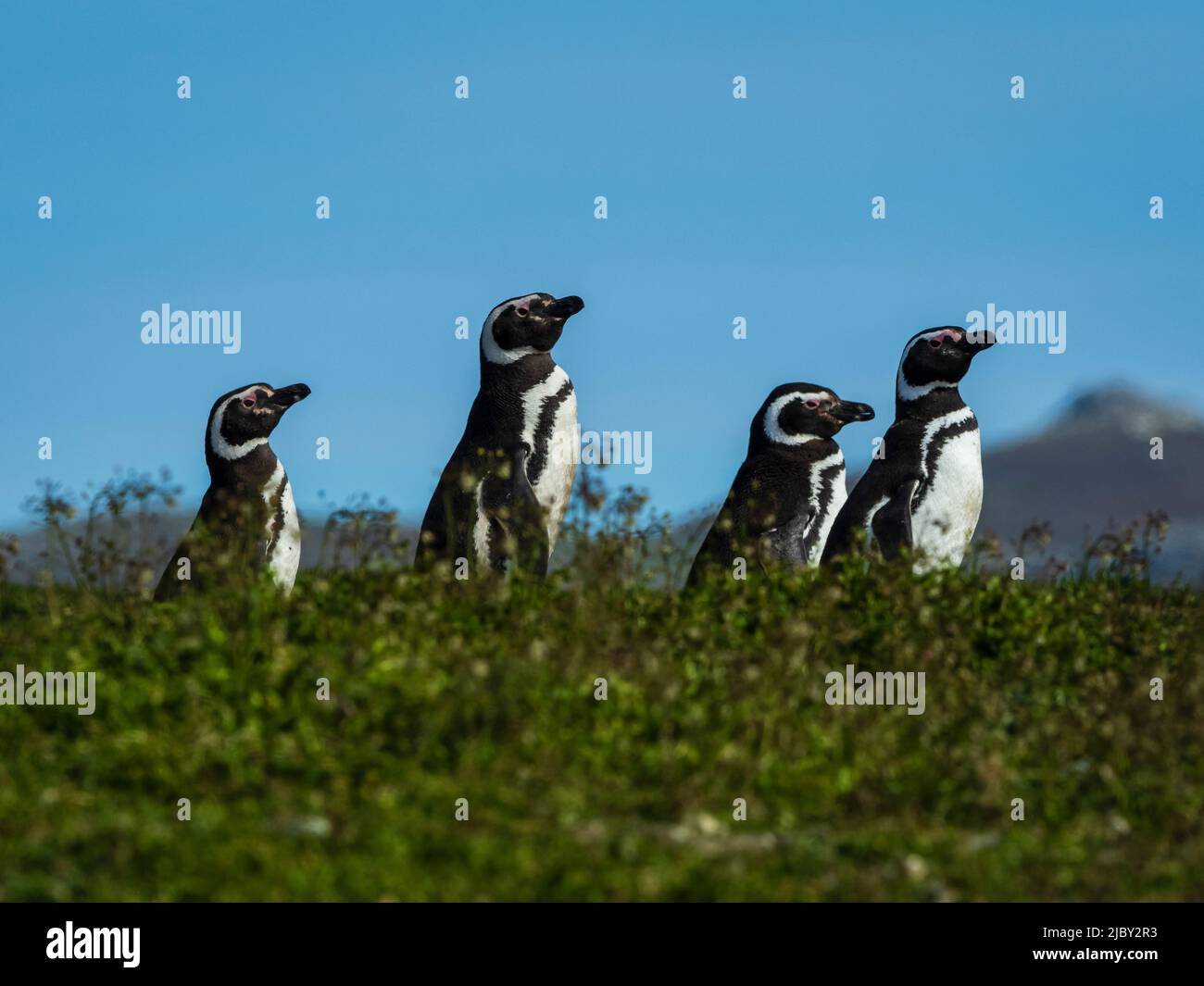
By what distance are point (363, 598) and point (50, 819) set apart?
11.2 ft

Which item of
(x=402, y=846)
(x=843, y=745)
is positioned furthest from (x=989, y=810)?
(x=402, y=846)

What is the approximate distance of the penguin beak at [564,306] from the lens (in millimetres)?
13766

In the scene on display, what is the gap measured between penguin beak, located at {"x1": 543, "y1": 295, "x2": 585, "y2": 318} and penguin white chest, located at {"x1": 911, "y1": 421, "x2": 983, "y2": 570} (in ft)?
10.5

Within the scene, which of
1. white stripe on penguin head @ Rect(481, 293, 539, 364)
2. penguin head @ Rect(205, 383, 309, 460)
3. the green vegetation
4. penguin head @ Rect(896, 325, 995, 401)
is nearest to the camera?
the green vegetation

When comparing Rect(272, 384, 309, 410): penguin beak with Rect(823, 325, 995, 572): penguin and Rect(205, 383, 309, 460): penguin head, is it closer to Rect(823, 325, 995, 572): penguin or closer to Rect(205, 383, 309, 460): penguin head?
Rect(205, 383, 309, 460): penguin head

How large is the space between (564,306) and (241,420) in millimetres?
2847

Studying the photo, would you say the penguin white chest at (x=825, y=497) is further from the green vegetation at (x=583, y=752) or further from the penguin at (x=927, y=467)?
the green vegetation at (x=583, y=752)

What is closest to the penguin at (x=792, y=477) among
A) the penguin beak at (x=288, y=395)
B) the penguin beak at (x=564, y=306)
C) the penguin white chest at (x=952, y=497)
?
the penguin white chest at (x=952, y=497)

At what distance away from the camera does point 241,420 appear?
13602 millimetres

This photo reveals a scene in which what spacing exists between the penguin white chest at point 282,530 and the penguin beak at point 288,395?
0.53m

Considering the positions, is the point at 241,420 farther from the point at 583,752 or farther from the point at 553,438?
the point at 583,752

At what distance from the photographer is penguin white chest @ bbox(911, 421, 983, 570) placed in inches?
532

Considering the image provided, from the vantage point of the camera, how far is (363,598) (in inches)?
400

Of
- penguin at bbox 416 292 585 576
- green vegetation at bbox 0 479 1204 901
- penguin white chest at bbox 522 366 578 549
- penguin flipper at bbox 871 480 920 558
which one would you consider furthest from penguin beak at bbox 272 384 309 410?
penguin flipper at bbox 871 480 920 558
